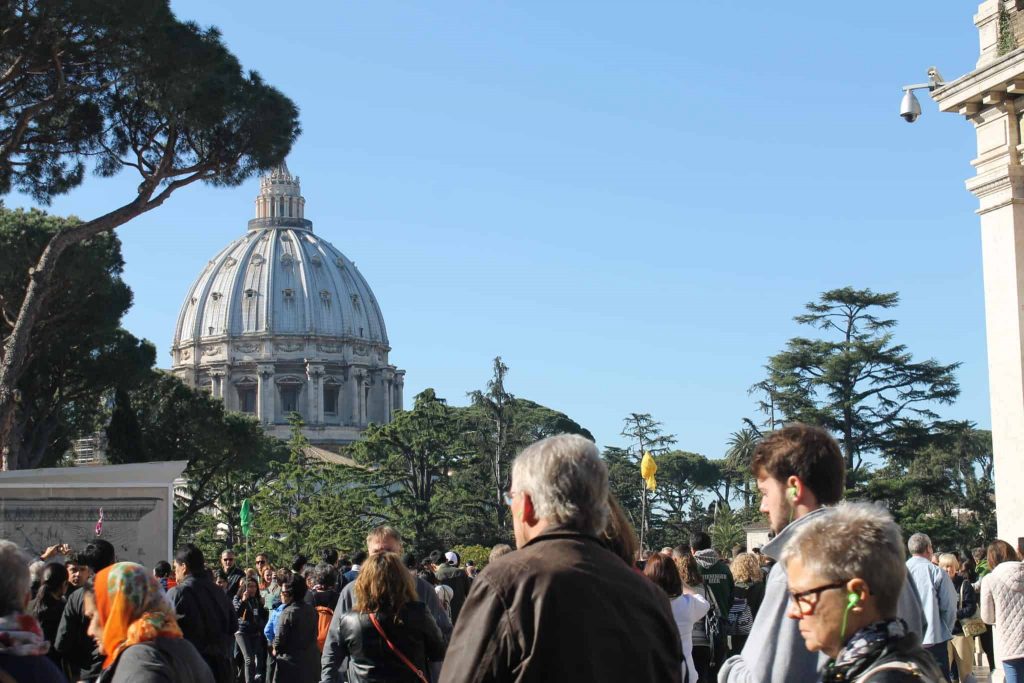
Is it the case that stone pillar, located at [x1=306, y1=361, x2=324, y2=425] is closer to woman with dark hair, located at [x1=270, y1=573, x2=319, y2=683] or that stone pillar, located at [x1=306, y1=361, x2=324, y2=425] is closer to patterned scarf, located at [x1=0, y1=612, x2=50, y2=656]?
woman with dark hair, located at [x1=270, y1=573, x2=319, y2=683]

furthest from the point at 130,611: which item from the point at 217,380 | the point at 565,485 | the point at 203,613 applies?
the point at 217,380

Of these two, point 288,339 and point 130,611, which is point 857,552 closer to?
point 130,611

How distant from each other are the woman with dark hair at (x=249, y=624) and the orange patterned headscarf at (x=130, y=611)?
302 inches

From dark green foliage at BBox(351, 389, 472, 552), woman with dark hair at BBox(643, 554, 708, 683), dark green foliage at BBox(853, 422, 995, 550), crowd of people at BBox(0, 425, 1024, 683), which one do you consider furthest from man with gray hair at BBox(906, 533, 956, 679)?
dark green foliage at BBox(351, 389, 472, 552)

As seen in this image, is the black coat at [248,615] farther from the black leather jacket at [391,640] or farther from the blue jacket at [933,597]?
the black leather jacket at [391,640]

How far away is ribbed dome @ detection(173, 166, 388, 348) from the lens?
103 meters

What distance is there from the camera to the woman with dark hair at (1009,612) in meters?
7.18

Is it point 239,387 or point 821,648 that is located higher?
point 239,387

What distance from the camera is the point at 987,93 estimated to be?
42.7 feet

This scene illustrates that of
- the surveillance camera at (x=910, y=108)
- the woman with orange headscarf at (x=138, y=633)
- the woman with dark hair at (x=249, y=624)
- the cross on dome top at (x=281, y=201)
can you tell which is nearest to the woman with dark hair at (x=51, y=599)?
the woman with orange headscarf at (x=138, y=633)

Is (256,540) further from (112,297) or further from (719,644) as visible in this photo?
(719,644)

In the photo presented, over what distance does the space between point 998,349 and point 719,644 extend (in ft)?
20.8

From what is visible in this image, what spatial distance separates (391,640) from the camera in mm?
5121

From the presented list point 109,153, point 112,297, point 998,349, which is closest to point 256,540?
point 112,297
